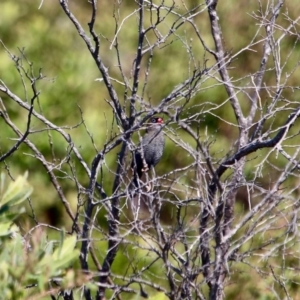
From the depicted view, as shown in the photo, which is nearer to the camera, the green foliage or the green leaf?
the green foliage

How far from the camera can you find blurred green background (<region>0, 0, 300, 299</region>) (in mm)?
9375

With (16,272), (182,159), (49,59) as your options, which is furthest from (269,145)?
(49,59)

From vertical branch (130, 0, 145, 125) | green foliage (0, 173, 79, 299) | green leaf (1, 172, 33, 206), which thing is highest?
vertical branch (130, 0, 145, 125)

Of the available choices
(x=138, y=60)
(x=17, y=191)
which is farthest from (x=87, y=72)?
(x=17, y=191)

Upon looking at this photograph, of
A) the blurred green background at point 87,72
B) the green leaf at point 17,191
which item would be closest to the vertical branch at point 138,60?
the green leaf at point 17,191

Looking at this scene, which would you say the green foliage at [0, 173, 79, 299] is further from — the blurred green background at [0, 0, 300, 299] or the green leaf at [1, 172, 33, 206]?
the blurred green background at [0, 0, 300, 299]

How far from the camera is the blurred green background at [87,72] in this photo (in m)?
9.38

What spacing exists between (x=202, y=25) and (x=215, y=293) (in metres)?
7.84

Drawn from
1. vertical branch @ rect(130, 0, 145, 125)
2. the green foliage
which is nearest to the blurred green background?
vertical branch @ rect(130, 0, 145, 125)

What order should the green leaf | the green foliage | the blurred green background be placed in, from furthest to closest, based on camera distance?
the blurred green background → the green leaf → the green foliage

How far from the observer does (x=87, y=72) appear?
10.5 m

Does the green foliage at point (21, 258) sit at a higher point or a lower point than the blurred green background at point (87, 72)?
lower

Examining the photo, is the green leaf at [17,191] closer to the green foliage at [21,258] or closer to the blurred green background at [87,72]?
the green foliage at [21,258]

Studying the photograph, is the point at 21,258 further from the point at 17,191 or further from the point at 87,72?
the point at 87,72
